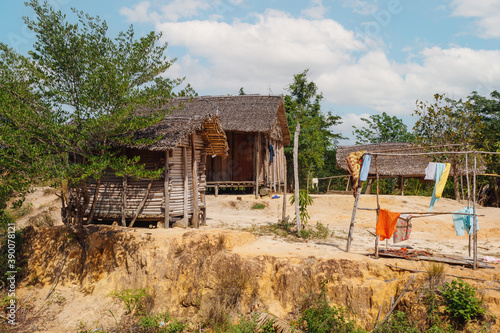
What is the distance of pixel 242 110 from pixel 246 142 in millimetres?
1637

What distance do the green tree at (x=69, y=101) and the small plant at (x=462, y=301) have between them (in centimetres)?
684

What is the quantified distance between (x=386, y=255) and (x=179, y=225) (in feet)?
18.8

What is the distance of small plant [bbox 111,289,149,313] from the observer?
8.52m

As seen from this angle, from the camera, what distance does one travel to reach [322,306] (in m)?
7.28

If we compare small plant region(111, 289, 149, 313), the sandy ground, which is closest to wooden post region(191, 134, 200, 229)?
the sandy ground

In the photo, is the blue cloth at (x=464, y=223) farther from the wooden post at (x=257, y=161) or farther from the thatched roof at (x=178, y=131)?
the wooden post at (x=257, y=161)

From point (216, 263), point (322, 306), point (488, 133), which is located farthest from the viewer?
point (488, 133)

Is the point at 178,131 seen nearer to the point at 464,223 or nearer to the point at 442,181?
the point at 442,181

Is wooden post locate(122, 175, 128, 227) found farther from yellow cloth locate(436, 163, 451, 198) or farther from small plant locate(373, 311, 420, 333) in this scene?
yellow cloth locate(436, 163, 451, 198)

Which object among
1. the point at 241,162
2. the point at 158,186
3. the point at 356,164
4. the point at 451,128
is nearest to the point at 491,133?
the point at 451,128

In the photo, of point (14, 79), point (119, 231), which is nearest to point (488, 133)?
point (119, 231)

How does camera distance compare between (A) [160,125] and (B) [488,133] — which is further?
(B) [488,133]

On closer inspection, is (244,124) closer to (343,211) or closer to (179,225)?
(343,211)

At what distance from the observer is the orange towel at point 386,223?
7.89m
